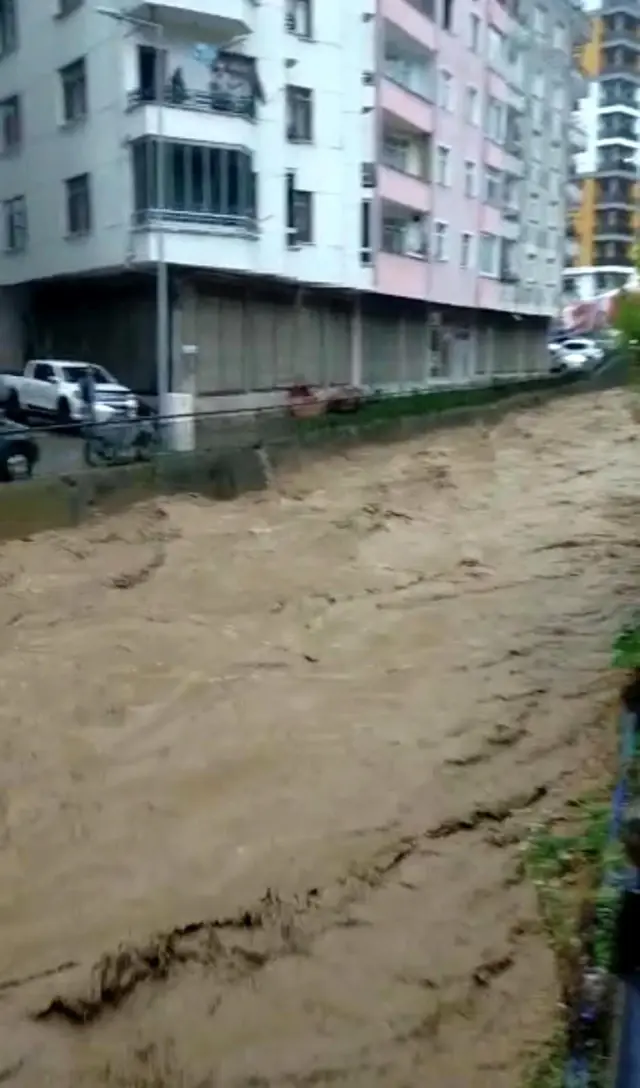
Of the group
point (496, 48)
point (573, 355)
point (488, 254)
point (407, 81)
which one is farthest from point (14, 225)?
point (573, 355)

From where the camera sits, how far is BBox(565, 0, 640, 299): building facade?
32156 mm

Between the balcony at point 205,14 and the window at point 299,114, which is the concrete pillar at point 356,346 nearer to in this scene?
the window at point 299,114

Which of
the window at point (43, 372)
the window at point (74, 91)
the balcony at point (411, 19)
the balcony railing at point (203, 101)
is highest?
the balcony at point (411, 19)

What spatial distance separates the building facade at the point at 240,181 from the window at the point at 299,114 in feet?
0.11

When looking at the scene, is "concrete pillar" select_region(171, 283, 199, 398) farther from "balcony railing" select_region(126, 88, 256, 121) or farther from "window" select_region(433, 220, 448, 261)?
"window" select_region(433, 220, 448, 261)

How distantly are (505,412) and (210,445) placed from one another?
30.2ft

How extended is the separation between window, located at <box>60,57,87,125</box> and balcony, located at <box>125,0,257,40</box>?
A: 144 centimetres

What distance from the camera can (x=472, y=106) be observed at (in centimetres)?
2472

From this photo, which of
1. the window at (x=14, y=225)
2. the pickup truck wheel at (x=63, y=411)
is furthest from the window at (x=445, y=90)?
the pickup truck wheel at (x=63, y=411)

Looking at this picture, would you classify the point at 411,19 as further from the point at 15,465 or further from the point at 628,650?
the point at 628,650

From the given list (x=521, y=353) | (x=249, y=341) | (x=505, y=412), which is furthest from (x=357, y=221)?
(x=521, y=353)

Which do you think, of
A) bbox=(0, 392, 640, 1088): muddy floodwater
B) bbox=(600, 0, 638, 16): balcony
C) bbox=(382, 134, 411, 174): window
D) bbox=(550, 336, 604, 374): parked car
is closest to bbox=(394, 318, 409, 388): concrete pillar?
bbox=(382, 134, 411, 174): window

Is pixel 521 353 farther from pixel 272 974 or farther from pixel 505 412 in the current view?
pixel 272 974

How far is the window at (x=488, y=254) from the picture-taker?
2561cm
